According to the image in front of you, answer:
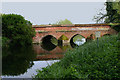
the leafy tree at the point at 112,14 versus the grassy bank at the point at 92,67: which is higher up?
the leafy tree at the point at 112,14

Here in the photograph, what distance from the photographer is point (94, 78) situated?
5910 mm

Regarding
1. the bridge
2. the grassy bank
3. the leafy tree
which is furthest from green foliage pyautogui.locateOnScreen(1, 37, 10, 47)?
the leafy tree

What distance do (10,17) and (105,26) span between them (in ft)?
57.2

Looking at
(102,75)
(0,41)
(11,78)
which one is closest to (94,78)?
(102,75)

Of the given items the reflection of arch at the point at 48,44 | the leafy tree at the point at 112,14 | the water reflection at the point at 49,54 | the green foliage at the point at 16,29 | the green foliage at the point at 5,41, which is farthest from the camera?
the leafy tree at the point at 112,14

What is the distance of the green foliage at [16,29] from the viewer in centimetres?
2430

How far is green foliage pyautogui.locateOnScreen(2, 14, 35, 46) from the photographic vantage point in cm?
2430

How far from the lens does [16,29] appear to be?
78.9 ft

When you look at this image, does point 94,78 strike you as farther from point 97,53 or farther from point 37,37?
point 37,37

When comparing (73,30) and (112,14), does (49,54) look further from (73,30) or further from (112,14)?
(112,14)

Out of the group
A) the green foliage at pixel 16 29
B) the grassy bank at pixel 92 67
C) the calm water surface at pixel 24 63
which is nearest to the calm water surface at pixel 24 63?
the calm water surface at pixel 24 63

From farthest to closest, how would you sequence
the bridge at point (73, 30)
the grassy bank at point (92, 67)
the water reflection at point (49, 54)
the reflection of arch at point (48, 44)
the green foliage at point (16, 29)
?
the bridge at point (73, 30), the green foliage at point (16, 29), the reflection of arch at point (48, 44), the water reflection at point (49, 54), the grassy bank at point (92, 67)

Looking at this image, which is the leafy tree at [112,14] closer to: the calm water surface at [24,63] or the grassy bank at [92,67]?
the calm water surface at [24,63]

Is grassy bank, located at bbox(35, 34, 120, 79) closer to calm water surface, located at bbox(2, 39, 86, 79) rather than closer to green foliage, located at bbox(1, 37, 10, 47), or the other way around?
calm water surface, located at bbox(2, 39, 86, 79)
